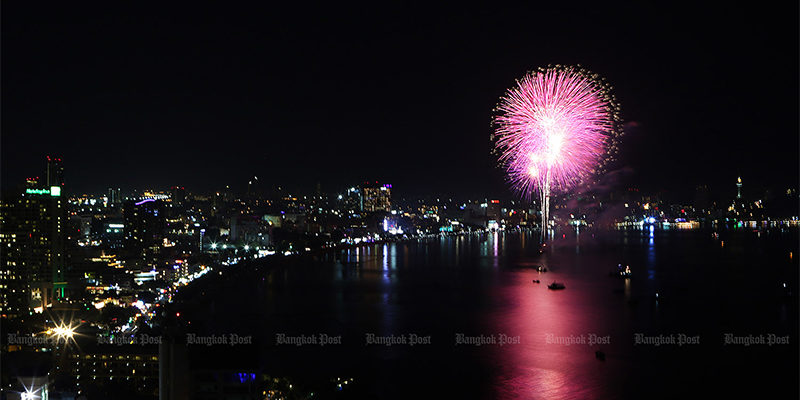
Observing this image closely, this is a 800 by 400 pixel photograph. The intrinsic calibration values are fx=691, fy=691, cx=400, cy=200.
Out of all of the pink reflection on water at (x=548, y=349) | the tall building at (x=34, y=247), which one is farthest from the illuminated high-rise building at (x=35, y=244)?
the pink reflection on water at (x=548, y=349)

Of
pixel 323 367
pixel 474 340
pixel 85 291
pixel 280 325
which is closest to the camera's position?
pixel 323 367

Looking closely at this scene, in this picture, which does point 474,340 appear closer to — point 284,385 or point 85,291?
point 284,385

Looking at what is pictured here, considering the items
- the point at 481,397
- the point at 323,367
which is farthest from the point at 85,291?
the point at 481,397

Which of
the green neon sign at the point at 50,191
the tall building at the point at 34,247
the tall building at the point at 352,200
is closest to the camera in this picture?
the tall building at the point at 34,247
